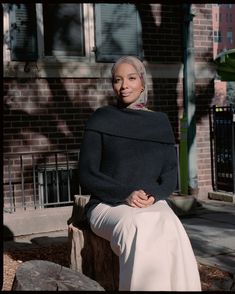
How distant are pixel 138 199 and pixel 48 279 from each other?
0.73 metres

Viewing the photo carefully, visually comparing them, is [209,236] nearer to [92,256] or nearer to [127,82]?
[92,256]

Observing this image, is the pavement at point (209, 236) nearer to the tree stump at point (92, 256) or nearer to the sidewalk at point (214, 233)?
the sidewalk at point (214, 233)

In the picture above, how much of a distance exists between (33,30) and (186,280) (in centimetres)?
Answer: 608

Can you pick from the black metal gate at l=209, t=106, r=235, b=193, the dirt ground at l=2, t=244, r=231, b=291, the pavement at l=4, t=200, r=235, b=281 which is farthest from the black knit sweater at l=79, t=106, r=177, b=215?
the black metal gate at l=209, t=106, r=235, b=193

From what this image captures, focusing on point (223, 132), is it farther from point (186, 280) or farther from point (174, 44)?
point (186, 280)

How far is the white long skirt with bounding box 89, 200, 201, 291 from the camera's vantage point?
109 inches

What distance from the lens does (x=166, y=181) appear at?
3.34m

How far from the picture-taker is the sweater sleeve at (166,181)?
10.6 ft

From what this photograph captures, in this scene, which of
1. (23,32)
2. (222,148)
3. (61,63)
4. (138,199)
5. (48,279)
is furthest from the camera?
(222,148)

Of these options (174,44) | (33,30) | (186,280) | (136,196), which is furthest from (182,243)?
(174,44)

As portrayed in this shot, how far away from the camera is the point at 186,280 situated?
2857 mm

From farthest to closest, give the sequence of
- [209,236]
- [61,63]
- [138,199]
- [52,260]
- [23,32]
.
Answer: [61,63] → [23,32] → [209,236] → [52,260] → [138,199]

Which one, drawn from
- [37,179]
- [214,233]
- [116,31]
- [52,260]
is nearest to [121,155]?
[52,260]

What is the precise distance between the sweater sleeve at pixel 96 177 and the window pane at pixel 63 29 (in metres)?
5.18
